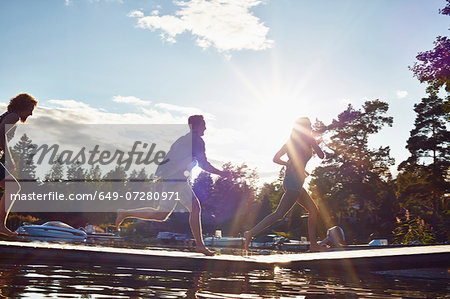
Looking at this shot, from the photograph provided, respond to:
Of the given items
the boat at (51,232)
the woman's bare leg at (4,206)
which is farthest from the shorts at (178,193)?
the boat at (51,232)

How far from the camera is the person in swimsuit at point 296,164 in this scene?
7.84 metres

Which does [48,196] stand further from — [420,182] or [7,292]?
[7,292]

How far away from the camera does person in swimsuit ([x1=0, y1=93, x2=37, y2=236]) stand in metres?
6.86

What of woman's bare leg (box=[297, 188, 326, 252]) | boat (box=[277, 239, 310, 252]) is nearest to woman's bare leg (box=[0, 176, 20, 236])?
woman's bare leg (box=[297, 188, 326, 252])

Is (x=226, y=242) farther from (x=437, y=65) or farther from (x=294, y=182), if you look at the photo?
(x=294, y=182)

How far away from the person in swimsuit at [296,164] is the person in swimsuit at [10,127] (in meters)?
4.08

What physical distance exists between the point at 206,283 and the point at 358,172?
60.4m

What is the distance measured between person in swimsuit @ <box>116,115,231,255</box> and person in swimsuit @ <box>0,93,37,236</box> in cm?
183

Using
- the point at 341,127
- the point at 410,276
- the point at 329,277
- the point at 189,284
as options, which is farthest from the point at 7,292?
the point at 341,127

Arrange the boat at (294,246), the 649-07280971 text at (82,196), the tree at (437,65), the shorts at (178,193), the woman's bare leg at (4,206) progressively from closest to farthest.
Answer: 1. the woman's bare leg at (4,206)
2. the shorts at (178,193)
3. the tree at (437,65)
4. the boat at (294,246)
5. the 649-07280971 text at (82,196)

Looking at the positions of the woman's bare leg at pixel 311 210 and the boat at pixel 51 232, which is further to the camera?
the boat at pixel 51 232

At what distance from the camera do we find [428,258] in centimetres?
621

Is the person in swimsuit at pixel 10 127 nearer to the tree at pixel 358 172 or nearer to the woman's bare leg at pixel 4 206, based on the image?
the woman's bare leg at pixel 4 206

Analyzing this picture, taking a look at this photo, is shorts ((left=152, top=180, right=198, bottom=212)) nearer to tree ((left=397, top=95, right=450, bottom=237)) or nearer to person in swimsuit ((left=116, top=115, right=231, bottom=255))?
person in swimsuit ((left=116, top=115, right=231, bottom=255))
